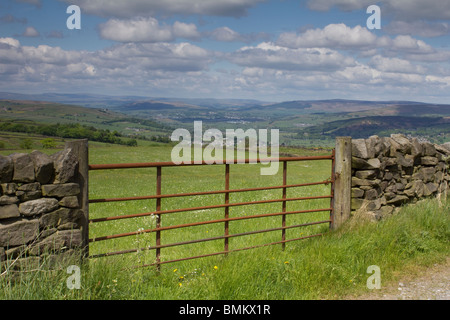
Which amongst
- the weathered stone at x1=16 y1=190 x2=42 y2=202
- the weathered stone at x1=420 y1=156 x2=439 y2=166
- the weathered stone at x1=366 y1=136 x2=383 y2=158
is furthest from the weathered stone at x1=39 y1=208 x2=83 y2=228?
the weathered stone at x1=420 y1=156 x2=439 y2=166

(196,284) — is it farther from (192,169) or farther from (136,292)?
(192,169)

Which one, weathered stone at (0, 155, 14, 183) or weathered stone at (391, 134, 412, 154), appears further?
weathered stone at (391, 134, 412, 154)

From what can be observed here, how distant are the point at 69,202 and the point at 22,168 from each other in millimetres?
644

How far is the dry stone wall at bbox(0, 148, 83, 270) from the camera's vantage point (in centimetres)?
418

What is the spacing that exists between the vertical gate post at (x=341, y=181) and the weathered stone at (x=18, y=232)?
517cm

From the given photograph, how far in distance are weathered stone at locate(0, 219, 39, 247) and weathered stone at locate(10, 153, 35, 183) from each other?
454mm

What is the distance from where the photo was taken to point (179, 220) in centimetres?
1130

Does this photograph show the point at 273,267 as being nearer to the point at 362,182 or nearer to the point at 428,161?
the point at 362,182

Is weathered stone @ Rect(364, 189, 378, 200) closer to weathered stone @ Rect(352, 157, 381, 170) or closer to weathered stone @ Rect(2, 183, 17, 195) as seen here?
weathered stone @ Rect(352, 157, 381, 170)

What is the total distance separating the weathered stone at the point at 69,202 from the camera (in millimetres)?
4570

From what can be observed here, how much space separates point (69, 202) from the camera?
181 inches

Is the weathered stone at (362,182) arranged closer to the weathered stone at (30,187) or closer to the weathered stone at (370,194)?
the weathered stone at (370,194)

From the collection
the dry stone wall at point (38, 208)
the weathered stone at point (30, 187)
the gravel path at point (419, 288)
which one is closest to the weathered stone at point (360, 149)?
the gravel path at point (419, 288)
